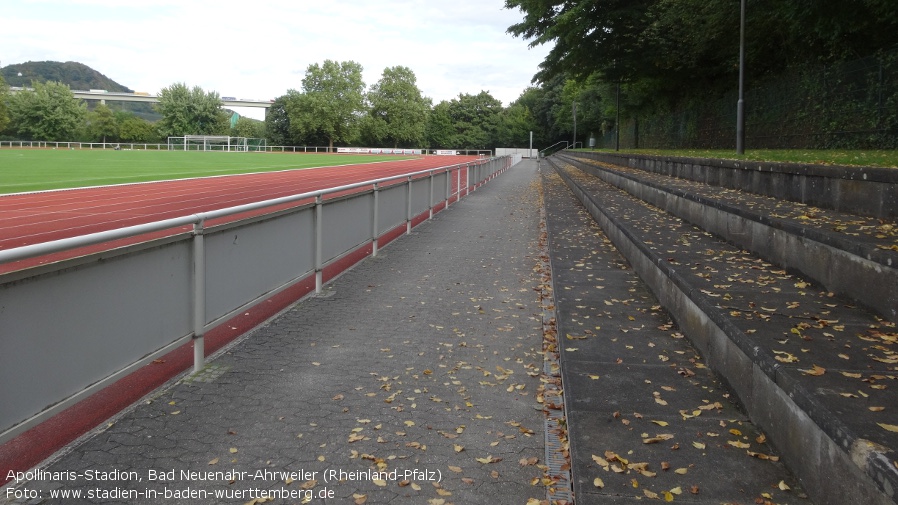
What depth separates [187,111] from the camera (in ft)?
411

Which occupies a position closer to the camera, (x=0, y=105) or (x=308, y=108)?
(x=0, y=105)

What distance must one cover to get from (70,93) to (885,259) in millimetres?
127110

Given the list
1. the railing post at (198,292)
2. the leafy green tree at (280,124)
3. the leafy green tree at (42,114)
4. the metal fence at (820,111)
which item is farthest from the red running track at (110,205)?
the leafy green tree at (280,124)

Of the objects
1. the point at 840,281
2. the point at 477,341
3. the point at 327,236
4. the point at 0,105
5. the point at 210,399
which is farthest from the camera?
the point at 0,105

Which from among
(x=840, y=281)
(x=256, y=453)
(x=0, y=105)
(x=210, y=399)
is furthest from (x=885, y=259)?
(x=0, y=105)

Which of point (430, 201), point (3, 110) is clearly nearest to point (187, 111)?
point (3, 110)

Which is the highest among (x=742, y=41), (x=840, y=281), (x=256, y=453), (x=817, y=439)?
(x=742, y=41)

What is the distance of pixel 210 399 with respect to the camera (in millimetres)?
5043

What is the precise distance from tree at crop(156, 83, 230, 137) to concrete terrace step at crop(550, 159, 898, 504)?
129012 millimetres

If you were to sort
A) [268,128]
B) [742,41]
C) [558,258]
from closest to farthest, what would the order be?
[558,258], [742,41], [268,128]

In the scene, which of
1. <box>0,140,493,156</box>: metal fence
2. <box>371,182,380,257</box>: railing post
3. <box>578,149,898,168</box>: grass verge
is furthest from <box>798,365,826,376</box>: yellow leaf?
<box>0,140,493,156</box>: metal fence

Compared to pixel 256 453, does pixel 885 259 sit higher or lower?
higher

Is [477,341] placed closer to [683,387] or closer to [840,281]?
[683,387]

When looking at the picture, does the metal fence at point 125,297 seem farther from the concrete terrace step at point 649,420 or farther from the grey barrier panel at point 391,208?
the grey barrier panel at point 391,208
